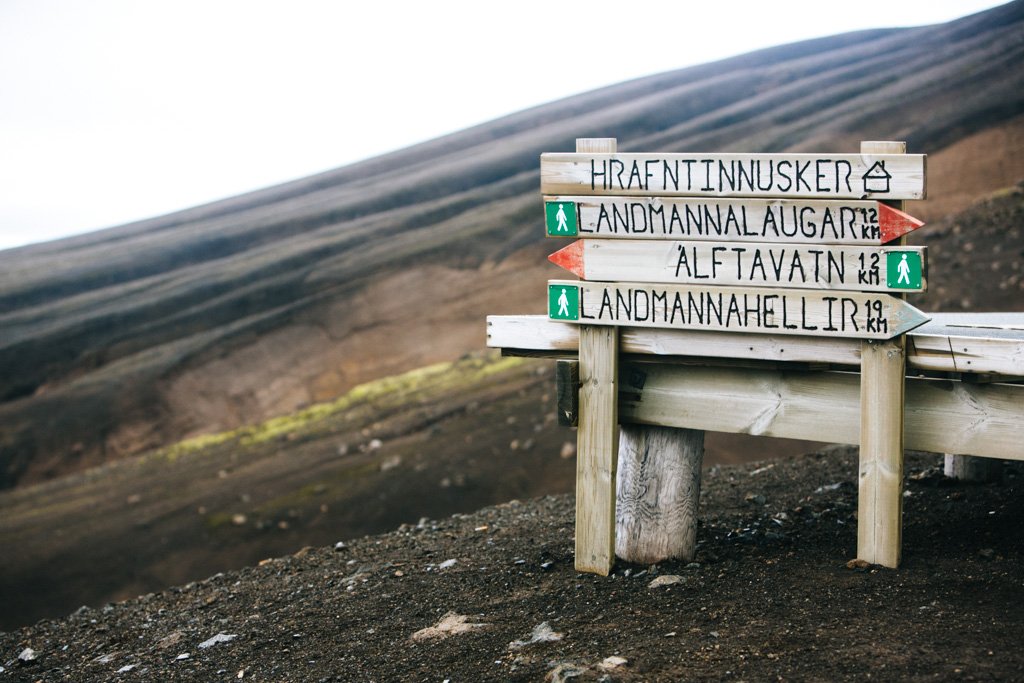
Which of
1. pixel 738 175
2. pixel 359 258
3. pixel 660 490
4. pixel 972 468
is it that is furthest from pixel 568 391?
pixel 359 258

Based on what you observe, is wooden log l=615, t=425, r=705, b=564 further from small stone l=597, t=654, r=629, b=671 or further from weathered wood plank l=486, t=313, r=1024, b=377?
small stone l=597, t=654, r=629, b=671

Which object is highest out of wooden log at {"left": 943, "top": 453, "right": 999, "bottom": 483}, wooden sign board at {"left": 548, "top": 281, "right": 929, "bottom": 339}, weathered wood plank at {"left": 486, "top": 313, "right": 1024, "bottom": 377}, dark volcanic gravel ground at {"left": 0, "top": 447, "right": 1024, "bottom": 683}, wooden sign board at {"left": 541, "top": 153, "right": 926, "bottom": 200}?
wooden sign board at {"left": 541, "top": 153, "right": 926, "bottom": 200}

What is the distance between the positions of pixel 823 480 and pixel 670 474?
5.98 feet

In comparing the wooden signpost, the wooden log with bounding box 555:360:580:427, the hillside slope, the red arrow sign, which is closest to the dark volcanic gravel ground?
the wooden signpost

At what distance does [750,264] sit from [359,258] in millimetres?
12433

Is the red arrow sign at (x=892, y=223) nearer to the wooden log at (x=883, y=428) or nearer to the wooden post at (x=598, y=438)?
the wooden log at (x=883, y=428)

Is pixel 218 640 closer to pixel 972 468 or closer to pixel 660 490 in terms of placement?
pixel 660 490

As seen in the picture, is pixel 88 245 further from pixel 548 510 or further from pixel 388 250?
pixel 548 510

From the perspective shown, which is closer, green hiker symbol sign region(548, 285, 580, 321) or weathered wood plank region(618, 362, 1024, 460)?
weathered wood plank region(618, 362, 1024, 460)

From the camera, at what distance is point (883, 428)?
12.0ft

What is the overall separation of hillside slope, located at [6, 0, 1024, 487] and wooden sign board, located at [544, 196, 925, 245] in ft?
29.5

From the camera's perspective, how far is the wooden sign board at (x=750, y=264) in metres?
3.66

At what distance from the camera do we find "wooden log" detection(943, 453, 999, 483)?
16.3 ft

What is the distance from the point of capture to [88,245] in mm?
19828
